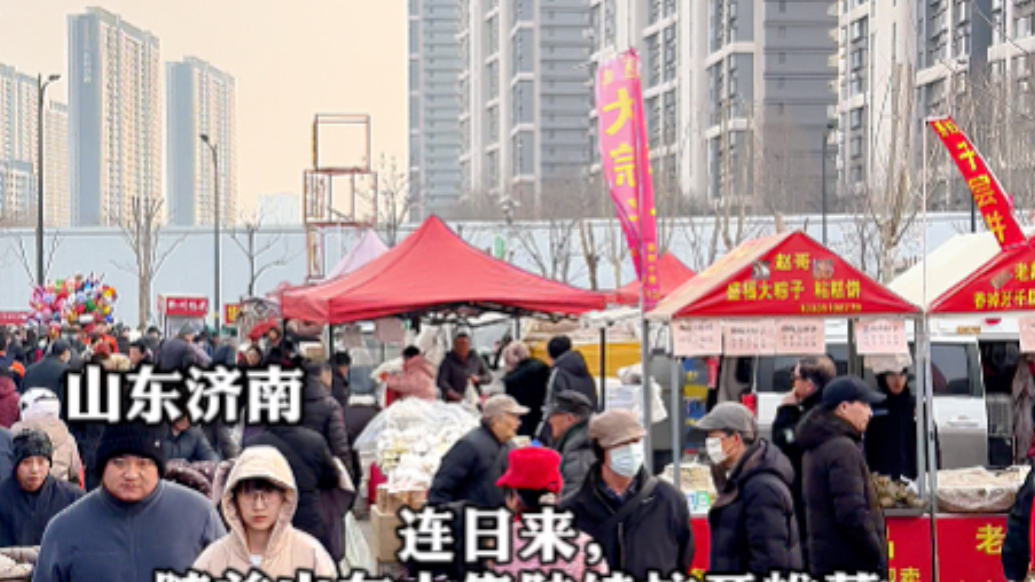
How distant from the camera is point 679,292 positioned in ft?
39.0

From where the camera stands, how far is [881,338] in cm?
1109

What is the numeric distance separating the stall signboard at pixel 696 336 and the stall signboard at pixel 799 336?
45cm

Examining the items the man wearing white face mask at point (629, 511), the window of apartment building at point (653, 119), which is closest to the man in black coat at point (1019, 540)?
the man wearing white face mask at point (629, 511)

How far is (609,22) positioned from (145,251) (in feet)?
129

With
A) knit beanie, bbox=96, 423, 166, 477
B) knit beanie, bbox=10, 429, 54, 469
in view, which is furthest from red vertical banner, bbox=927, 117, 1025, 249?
knit beanie, bbox=96, 423, 166, 477

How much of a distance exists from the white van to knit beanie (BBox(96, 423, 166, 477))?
11238 mm

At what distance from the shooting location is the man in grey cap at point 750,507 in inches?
279

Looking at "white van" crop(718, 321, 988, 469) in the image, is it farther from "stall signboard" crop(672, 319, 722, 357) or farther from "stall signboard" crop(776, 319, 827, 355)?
"stall signboard" crop(672, 319, 722, 357)

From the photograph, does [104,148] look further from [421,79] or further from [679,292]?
[679,292]

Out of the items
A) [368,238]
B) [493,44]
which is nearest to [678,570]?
[368,238]

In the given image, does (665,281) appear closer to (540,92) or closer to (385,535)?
(385,535)

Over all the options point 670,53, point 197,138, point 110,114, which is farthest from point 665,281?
point 197,138

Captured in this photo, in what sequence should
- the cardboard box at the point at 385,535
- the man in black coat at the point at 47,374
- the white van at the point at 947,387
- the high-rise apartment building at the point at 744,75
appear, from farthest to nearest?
the high-rise apartment building at the point at 744,75 → the white van at the point at 947,387 → the man in black coat at the point at 47,374 → the cardboard box at the point at 385,535

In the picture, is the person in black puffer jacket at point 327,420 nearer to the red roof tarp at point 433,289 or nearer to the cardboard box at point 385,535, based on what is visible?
the cardboard box at point 385,535
